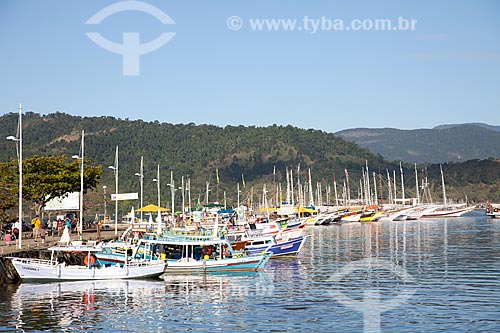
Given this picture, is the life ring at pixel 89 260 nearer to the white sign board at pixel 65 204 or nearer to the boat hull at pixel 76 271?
the boat hull at pixel 76 271

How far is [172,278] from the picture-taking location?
158 ft

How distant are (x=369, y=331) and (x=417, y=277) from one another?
17778 millimetres

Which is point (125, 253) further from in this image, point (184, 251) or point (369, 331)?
point (369, 331)

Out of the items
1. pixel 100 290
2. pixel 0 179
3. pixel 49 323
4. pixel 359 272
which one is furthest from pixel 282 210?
pixel 49 323

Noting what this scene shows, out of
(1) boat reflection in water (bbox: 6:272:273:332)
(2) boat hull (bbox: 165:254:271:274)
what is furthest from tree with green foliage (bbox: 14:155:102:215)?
(1) boat reflection in water (bbox: 6:272:273:332)

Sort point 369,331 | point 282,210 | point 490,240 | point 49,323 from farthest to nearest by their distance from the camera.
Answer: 1. point 282,210
2. point 490,240
3. point 49,323
4. point 369,331

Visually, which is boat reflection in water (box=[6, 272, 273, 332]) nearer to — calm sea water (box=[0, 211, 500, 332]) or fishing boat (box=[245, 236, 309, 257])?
calm sea water (box=[0, 211, 500, 332])

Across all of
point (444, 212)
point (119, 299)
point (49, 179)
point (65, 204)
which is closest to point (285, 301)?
point (119, 299)

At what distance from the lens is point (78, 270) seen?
1794 inches

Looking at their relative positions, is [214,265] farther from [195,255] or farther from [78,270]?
[78,270]

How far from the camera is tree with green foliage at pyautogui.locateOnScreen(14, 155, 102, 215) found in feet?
232

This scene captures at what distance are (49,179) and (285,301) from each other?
39883 mm

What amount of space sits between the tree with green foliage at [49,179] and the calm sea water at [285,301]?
2598 centimetres

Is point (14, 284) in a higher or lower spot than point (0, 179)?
lower
